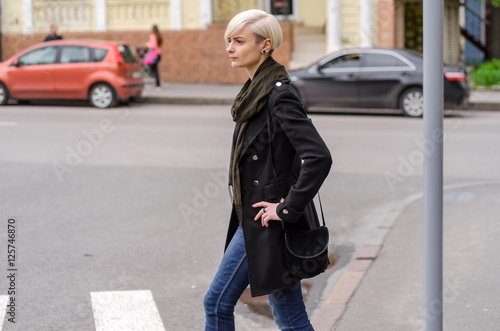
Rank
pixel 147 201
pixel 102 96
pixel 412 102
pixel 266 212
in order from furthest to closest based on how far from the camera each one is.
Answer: pixel 102 96 → pixel 412 102 → pixel 147 201 → pixel 266 212

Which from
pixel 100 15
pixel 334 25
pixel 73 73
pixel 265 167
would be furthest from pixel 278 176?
pixel 100 15

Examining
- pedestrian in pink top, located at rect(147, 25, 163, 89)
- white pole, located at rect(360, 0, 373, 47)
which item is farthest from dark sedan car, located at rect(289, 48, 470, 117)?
white pole, located at rect(360, 0, 373, 47)

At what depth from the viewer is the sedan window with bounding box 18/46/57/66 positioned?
19.8m

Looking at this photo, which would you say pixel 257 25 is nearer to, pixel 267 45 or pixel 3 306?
pixel 267 45

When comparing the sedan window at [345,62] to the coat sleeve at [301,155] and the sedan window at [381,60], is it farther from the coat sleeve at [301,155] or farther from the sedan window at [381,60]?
the coat sleeve at [301,155]

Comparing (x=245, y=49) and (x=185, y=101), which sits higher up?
(x=245, y=49)

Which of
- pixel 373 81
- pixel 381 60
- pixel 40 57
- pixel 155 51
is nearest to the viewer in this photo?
pixel 373 81

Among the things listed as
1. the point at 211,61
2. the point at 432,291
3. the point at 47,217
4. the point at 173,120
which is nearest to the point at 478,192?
the point at 47,217

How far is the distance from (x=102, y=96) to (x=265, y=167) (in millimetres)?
16511

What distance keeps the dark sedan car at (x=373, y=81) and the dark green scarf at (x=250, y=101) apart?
14147mm

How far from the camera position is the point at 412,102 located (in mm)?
17453

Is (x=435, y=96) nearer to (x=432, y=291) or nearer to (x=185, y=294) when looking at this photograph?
(x=432, y=291)

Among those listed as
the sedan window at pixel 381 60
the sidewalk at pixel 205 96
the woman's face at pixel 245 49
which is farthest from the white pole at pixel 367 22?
the woman's face at pixel 245 49

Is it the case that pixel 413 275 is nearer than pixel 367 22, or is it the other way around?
pixel 413 275
